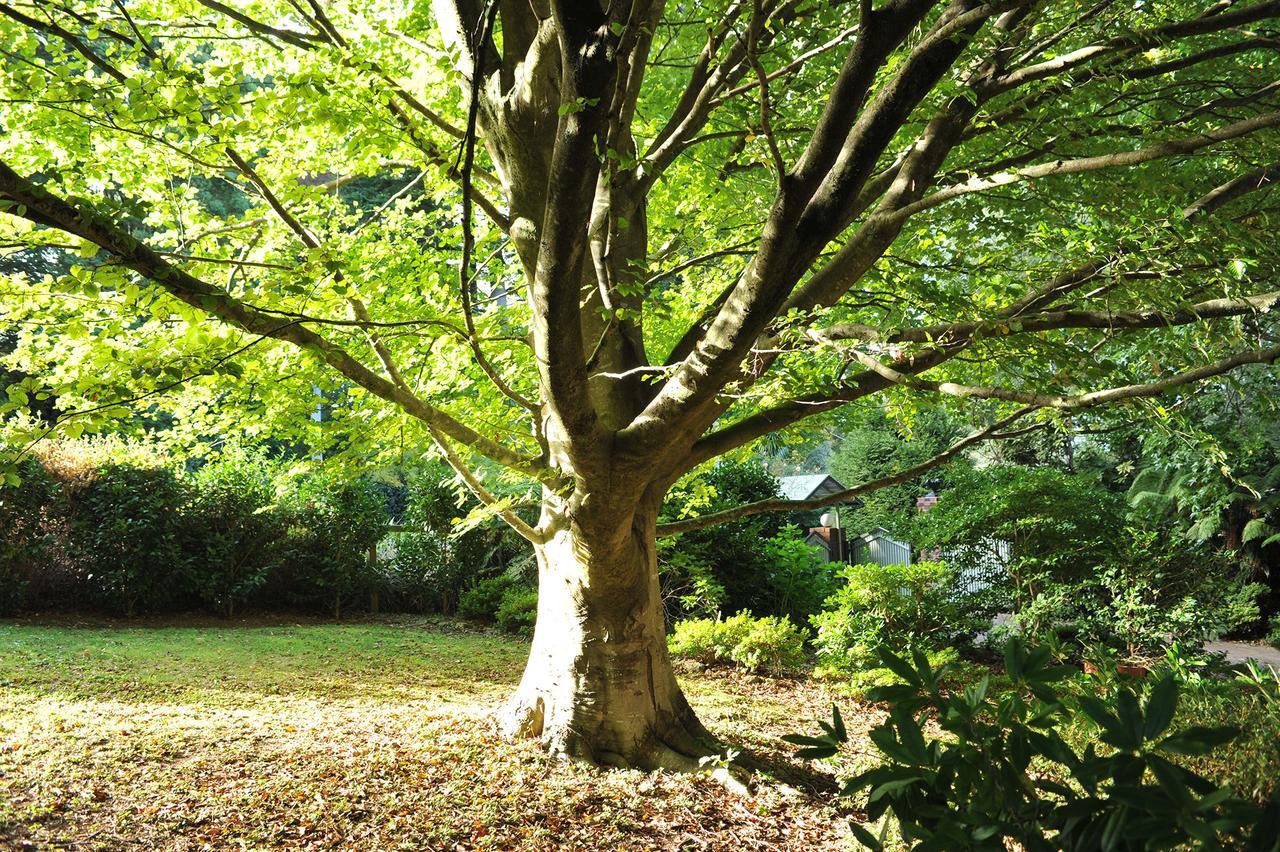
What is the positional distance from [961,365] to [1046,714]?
17.7ft

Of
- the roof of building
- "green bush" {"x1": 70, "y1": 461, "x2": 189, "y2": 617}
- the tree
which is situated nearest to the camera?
the tree

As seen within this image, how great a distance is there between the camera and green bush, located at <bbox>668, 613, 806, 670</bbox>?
8.77 m

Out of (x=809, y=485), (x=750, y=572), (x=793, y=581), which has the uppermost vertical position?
(x=809, y=485)

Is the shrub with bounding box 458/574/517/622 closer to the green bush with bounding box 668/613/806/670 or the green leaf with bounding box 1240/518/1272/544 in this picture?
the green bush with bounding box 668/613/806/670

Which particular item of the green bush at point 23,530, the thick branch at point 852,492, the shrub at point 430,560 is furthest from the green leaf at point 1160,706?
the shrub at point 430,560

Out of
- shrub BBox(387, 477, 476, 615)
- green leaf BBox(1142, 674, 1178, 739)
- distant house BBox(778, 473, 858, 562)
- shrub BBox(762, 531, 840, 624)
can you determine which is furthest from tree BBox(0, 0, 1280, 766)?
shrub BBox(387, 477, 476, 615)

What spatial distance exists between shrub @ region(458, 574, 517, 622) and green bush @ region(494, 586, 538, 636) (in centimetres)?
52

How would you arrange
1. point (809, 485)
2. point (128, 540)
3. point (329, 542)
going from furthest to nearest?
1. point (809, 485)
2. point (329, 542)
3. point (128, 540)

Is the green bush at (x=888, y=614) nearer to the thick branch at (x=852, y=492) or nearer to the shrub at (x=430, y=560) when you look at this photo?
the thick branch at (x=852, y=492)

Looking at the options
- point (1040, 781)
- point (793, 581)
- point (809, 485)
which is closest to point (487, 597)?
point (793, 581)

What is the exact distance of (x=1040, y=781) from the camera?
116cm

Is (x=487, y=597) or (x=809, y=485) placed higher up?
(x=809, y=485)

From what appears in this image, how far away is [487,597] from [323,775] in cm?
835

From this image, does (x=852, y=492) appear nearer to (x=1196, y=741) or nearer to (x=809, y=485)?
(x=1196, y=741)
